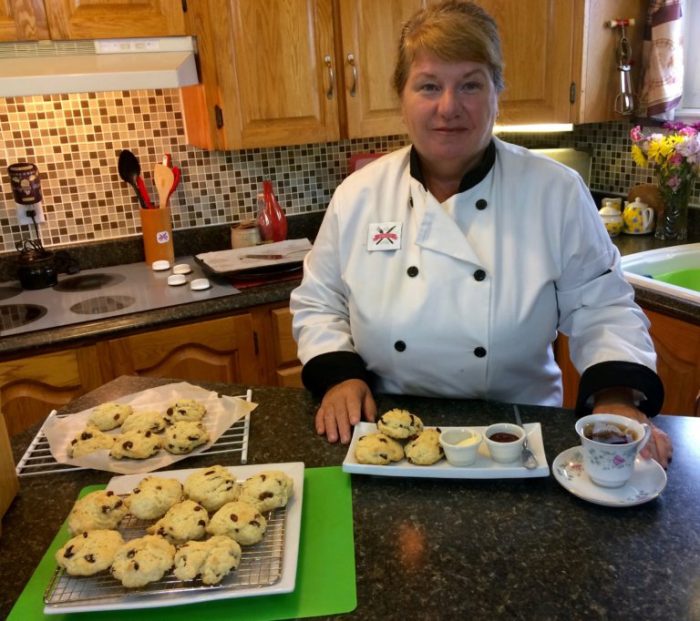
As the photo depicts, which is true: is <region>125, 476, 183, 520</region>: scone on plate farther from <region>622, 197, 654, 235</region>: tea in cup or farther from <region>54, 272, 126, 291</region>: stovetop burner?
<region>622, 197, 654, 235</region>: tea in cup

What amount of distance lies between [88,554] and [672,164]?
2.08m

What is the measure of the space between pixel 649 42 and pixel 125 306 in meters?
1.90

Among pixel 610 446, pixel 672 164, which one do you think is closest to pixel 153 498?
pixel 610 446

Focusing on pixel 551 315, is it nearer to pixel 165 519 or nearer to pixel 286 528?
pixel 286 528

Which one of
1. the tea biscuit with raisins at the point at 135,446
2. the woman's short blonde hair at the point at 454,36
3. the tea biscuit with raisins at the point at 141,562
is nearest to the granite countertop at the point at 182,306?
the tea biscuit with raisins at the point at 135,446

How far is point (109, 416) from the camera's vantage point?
1.16 meters

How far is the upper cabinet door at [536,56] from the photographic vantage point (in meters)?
2.28

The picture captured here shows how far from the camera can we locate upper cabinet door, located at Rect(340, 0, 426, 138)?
7.20 feet

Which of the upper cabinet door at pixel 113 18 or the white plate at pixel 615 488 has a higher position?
the upper cabinet door at pixel 113 18

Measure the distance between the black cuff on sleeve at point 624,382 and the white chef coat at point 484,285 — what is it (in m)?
0.07

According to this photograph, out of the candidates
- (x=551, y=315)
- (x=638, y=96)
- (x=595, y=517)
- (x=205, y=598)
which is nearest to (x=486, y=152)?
(x=551, y=315)

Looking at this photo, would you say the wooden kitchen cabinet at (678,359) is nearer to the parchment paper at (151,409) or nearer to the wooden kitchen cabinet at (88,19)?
the parchment paper at (151,409)

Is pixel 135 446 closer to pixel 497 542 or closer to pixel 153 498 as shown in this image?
pixel 153 498

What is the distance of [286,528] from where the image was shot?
2.96 feet
